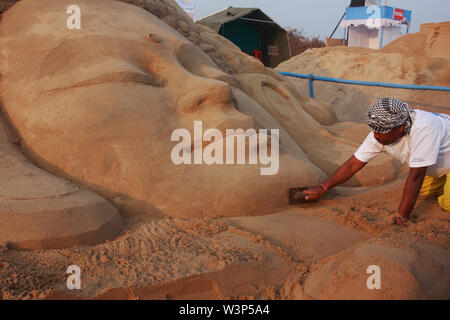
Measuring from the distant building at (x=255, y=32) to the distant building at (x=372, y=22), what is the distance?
5.05 meters

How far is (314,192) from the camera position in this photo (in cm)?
269

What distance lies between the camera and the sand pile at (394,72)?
7.58 meters

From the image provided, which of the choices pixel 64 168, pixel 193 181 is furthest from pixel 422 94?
pixel 64 168

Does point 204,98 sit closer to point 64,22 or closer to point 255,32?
point 64,22

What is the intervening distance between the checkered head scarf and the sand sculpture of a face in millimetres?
599

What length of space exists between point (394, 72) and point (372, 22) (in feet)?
20.4

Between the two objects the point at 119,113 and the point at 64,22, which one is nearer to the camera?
the point at 119,113

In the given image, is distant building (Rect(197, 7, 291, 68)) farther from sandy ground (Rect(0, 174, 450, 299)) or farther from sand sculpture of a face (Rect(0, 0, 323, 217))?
sandy ground (Rect(0, 174, 450, 299))

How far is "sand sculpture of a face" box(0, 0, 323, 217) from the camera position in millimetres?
2453

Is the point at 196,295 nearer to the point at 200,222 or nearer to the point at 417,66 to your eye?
the point at 200,222

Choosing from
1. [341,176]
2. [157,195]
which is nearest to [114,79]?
[157,195]

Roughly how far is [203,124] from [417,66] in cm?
688

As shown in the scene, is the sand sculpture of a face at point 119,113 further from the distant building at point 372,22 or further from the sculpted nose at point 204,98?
the distant building at point 372,22

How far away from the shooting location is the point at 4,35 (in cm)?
281
